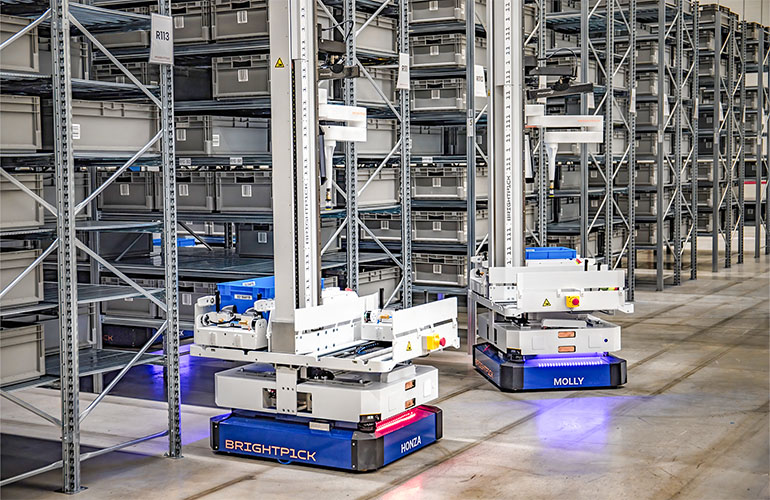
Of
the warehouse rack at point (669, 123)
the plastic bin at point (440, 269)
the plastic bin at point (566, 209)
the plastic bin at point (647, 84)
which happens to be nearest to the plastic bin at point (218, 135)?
the plastic bin at point (440, 269)

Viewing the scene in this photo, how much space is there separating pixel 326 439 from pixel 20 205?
252 cm

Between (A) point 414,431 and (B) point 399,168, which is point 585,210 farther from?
(A) point 414,431

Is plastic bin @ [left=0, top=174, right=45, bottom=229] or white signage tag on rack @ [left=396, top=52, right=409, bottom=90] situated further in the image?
white signage tag on rack @ [left=396, top=52, right=409, bottom=90]

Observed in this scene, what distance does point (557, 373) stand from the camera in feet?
28.8

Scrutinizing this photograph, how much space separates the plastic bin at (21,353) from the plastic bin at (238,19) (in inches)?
162

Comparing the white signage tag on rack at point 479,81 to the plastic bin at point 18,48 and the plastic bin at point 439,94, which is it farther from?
the plastic bin at point 18,48

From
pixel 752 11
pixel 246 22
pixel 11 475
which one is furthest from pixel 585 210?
pixel 752 11

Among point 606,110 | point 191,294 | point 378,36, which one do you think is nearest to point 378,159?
point 378,36

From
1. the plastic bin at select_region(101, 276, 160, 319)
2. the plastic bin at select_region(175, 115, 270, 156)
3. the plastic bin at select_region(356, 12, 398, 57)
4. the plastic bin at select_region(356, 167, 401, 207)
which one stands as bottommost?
the plastic bin at select_region(101, 276, 160, 319)

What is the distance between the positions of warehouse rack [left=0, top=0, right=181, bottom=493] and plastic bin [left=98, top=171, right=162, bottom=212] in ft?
10.7

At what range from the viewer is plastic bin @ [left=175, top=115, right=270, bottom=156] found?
998 centimetres

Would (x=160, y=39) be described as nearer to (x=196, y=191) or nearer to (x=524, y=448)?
(x=524, y=448)

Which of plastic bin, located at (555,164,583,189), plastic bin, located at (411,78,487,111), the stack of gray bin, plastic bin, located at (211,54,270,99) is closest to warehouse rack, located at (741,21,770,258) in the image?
plastic bin, located at (555,164,583,189)

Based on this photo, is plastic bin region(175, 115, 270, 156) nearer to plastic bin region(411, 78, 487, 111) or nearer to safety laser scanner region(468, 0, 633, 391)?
plastic bin region(411, 78, 487, 111)
